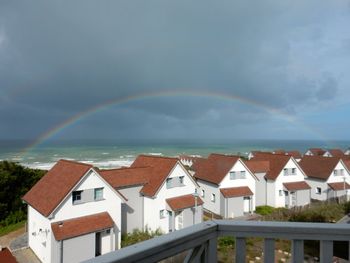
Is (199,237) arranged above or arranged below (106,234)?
above

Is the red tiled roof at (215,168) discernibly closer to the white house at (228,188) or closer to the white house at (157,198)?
the white house at (228,188)

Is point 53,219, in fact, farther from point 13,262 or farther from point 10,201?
point 10,201

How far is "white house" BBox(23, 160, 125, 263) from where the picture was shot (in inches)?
565

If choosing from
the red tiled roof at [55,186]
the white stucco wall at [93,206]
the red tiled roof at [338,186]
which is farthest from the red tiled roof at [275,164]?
the red tiled roof at [55,186]

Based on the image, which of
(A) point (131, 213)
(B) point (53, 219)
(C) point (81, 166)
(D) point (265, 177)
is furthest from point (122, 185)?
(D) point (265, 177)

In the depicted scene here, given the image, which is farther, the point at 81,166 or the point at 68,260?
the point at 81,166

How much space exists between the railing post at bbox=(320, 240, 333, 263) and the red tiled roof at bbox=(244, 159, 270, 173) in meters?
27.7

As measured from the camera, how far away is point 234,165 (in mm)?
25781

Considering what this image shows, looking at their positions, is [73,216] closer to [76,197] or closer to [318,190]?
[76,197]

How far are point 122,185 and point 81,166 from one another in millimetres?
3791

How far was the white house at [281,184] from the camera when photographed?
1107 inches

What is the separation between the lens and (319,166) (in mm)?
31422

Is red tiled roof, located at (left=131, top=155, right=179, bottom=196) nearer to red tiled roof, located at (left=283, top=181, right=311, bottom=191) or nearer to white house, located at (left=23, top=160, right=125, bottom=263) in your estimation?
white house, located at (left=23, top=160, right=125, bottom=263)

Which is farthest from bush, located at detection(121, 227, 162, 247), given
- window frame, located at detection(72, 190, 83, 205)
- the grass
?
the grass
